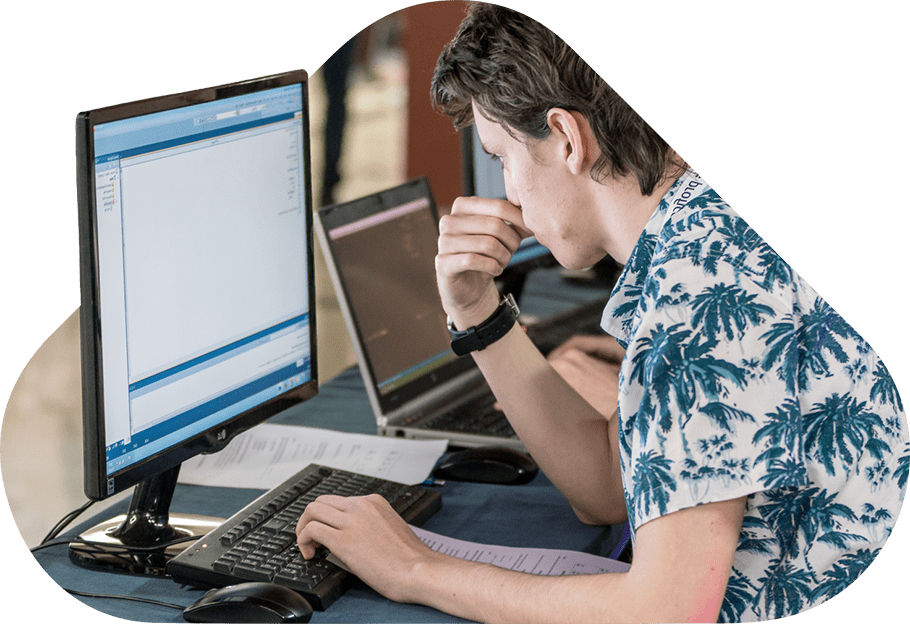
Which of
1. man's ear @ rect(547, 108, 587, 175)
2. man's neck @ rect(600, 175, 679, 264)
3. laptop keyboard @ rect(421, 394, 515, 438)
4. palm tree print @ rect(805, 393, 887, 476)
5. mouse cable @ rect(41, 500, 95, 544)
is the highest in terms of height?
man's ear @ rect(547, 108, 587, 175)

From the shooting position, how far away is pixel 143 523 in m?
1.19

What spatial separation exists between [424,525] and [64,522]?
18.9 inches

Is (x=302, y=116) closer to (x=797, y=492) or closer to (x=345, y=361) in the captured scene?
(x=797, y=492)

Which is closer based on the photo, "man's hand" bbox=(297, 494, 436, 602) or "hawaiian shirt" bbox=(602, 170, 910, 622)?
"hawaiian shirt" bbox=(602, 170, 910, 622)

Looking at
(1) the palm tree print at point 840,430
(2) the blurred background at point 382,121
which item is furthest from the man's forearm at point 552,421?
(2) the blurred background at point 382,121

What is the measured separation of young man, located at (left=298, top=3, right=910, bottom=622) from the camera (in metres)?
0.85

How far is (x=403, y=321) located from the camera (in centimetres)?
170

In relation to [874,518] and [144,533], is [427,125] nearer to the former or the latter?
[144,533]

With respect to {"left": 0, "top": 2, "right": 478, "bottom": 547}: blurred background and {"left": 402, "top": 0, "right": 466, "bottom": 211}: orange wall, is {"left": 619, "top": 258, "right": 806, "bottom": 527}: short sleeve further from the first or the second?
{"left": 402, "top": 0, "right": 466, "bottom": 211}: orange wall

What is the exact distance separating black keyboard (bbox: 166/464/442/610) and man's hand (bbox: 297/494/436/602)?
2 cm

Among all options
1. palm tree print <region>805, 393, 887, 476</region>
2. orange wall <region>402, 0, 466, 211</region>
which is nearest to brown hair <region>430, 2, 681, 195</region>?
palm tree print <region>805, 393, 887, 476</region>

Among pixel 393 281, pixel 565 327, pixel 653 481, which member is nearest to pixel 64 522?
pixel 393 281

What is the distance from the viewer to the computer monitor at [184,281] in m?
0.99

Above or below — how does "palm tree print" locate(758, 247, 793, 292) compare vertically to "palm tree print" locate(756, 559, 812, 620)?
above
